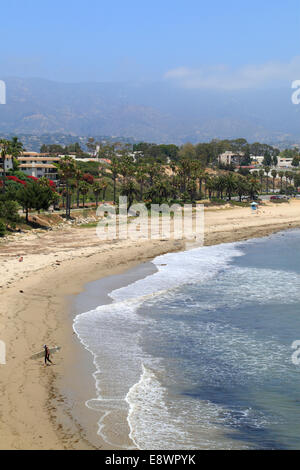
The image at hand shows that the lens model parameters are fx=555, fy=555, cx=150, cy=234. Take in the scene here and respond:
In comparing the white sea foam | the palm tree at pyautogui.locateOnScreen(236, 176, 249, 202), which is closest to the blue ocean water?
the white sea foam

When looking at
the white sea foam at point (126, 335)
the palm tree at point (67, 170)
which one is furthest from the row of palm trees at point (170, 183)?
the white sea foam at point (126, 335)

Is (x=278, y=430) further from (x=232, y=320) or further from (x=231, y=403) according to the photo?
(x=232, y=320)

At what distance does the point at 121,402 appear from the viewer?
19281 millimetres

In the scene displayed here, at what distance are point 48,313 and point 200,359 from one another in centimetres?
980

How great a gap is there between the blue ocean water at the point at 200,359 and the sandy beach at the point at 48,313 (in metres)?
1.22

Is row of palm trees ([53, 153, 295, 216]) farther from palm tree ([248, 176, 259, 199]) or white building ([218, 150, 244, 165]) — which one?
white building ([218, 150, 244, 165])

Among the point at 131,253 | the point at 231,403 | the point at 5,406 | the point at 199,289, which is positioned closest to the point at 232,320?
the point at 199,289

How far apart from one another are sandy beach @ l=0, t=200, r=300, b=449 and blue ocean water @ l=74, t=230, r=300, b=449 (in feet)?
4.01

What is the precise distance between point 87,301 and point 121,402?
15214 mm

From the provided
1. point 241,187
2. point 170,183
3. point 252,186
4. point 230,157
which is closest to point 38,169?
point 170,183

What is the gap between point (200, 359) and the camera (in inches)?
949

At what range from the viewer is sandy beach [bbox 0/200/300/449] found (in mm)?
16641

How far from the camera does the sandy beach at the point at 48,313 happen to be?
1664cm
